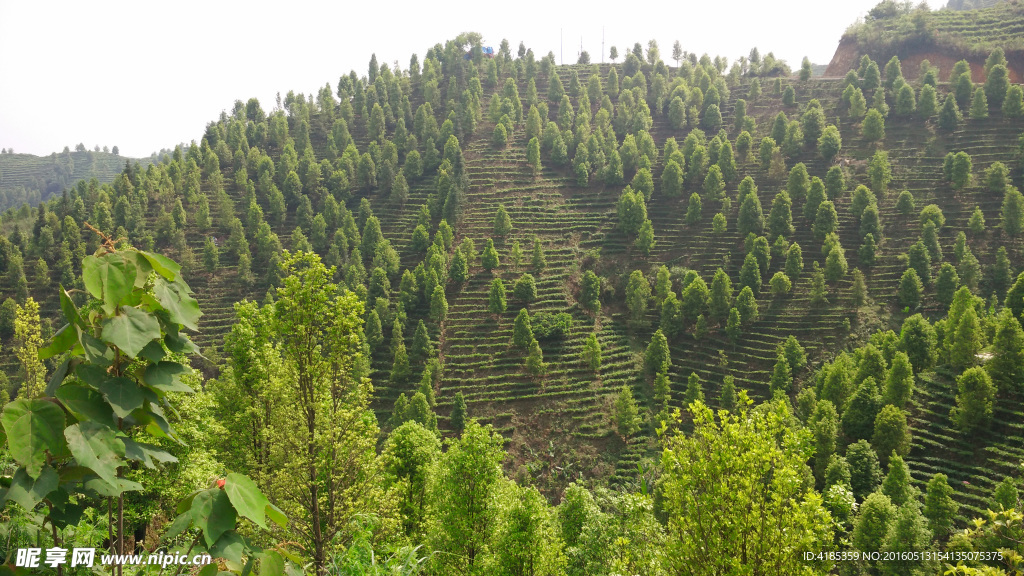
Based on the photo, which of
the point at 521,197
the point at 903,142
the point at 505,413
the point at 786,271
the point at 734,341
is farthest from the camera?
the point at 521,197

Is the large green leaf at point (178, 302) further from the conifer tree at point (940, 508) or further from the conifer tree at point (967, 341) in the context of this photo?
the conifer tree at point (967, 341)

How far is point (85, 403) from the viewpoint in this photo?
235 cm

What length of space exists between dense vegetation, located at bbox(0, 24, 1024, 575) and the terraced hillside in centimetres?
45

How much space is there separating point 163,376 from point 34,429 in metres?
0.49

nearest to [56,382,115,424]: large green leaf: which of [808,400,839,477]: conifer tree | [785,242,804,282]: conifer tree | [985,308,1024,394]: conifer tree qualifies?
[808,400,839,477]: conifer tree

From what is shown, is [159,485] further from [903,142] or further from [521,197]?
[903,142]

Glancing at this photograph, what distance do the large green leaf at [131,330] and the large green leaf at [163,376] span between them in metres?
0.15

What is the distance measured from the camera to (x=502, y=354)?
61.6m

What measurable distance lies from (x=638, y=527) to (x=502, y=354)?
46.6 meters

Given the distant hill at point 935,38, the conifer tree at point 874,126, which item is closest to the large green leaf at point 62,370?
the conifer tree at point 874,126

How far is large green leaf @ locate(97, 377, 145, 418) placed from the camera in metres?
2.36

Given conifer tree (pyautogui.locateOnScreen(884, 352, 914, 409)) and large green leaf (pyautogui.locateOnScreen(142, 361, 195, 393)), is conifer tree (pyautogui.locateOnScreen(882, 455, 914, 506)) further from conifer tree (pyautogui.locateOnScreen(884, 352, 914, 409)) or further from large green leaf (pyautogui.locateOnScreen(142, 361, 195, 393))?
large green leaf (pyautogui.locateOnScreen(142, 361, 195, 393))

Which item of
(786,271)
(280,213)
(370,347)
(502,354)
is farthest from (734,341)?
(280,213)

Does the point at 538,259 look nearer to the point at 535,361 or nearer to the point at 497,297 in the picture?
the point at 497,297
